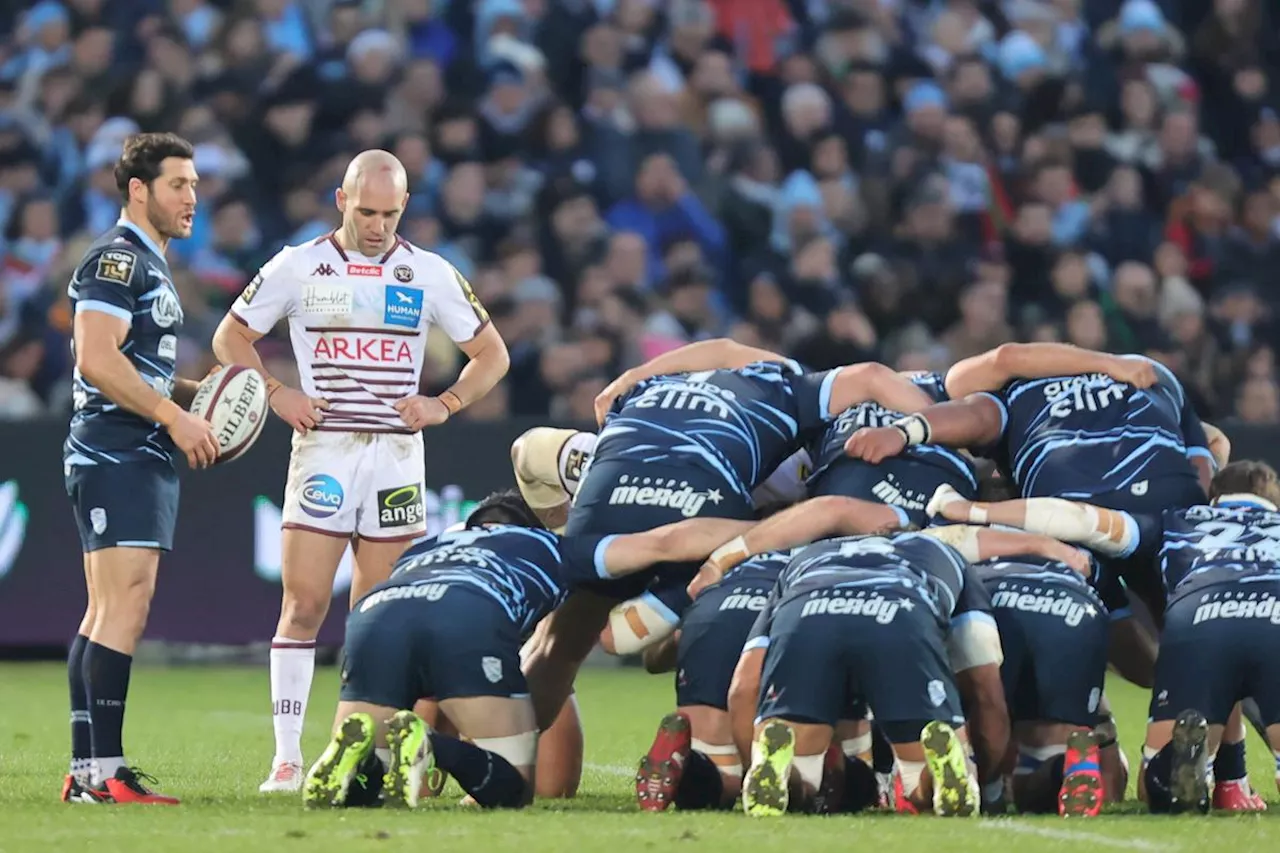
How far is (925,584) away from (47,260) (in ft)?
27.2

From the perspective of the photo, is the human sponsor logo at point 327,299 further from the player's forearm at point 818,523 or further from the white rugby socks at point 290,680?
the player's forearm at point 818,523

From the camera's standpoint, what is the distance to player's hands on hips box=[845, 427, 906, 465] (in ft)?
26.6

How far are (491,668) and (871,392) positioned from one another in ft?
7.17

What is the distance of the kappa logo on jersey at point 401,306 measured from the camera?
8539 mm

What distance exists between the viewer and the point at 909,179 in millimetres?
15406

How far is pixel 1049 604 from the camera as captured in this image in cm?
733

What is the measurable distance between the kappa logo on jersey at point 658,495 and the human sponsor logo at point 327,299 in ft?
4.48

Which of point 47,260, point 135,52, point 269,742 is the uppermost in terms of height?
point 135,52

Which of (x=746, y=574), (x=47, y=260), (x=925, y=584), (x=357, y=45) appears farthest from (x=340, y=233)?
(x=357, y=45)

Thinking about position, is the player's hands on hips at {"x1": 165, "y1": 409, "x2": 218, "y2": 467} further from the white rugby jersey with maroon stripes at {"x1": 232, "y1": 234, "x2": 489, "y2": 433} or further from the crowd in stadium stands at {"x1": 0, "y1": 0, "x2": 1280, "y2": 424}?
the crowd in stadium stands at {"x1": 0, "y1": 0, "x2": 1280, "y2": 424}

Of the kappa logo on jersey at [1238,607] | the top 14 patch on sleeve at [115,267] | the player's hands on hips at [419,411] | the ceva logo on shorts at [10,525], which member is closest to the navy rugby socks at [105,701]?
the top 14 patch on sleeve at [115,267]

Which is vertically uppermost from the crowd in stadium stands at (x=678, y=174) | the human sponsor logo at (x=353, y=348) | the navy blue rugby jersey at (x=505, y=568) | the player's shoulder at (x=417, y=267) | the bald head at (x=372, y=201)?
the crowd in stadium stands at (x=678, y=174)

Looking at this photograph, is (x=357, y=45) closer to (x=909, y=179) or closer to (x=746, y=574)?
(x=909, y=179)

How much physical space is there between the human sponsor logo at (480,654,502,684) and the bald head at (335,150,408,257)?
2.09 metres
